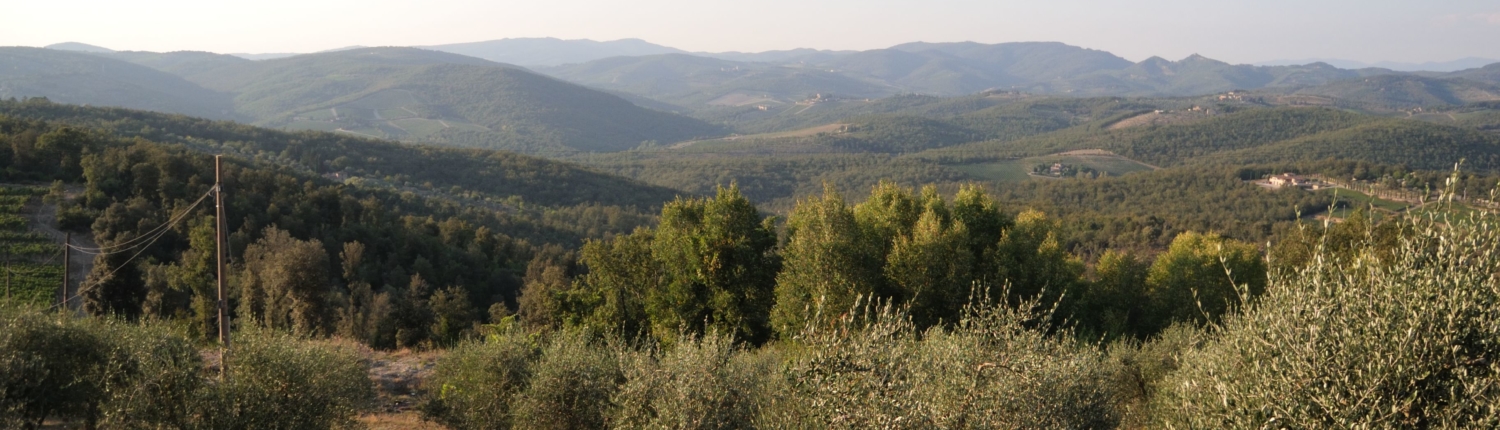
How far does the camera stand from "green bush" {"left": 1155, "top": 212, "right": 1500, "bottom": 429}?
702 centimetres

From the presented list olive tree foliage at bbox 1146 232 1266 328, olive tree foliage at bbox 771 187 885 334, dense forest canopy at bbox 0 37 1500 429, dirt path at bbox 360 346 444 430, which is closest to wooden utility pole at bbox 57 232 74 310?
dense forest canopy at bbox 0 37 1500 429

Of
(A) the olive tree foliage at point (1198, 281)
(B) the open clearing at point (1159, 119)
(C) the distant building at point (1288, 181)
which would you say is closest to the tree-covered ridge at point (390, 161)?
(A) the olive tree foliage at point (1198, 281)

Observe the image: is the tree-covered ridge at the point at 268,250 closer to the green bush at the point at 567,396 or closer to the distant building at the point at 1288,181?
the green bush at the point at 567,396

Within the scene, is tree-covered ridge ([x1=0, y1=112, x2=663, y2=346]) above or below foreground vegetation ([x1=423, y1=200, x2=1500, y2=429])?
below

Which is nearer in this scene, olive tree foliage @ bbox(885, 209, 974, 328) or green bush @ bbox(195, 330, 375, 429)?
green bush @ bbox(195, 330, 375, 429)

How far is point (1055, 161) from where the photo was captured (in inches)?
5477

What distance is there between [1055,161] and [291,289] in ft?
429

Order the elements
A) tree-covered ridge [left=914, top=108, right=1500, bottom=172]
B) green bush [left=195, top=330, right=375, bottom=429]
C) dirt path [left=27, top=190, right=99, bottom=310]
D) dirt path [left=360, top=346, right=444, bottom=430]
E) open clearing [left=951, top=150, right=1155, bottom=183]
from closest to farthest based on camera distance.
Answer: green bush [left=195, top=330, right=375, bottom=429]
dirt path [left=360, top=346, right=444, bottom=430]
dirt path [left=27, top=190, right=99, bottom=310]
tree-covered ridge [left=914, top=108, right=1500, bottom=172]
open clearing [left=951, top=150, right=1155, bottom=183]

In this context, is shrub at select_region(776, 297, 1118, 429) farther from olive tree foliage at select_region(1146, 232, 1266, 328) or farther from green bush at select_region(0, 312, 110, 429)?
olive tree foliage at select_region(1146, 232, 1266, 328)

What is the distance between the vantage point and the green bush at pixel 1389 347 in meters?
7.02

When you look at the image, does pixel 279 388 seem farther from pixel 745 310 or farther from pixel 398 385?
pixel 745 310

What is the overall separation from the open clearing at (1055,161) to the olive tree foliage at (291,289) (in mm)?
106235

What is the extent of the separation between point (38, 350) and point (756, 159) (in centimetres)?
13431

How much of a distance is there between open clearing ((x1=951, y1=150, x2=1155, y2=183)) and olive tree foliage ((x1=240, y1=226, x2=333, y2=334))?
106m
